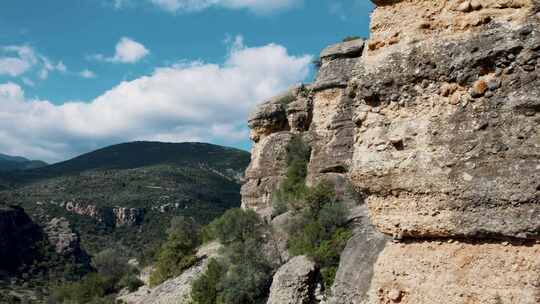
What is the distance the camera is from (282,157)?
28.6m

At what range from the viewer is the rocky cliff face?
13.7 feet

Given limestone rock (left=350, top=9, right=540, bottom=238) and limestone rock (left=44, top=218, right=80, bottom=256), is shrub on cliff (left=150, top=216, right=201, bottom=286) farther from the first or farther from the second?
limestone rock (left=44, top=218, right=80, bottom=256)

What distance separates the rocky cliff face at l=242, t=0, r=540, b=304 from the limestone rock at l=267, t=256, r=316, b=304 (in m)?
11.9

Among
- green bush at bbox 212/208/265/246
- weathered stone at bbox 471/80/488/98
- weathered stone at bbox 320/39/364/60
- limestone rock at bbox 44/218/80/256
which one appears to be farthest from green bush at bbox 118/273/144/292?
weathered stone at bbox 471/80/488/98

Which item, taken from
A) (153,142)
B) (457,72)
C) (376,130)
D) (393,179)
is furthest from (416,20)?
(153,142)

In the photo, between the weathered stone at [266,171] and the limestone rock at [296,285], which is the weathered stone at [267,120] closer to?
the weathered stone at [266,171]

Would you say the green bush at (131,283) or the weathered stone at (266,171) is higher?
the weathered stone at (266,171)

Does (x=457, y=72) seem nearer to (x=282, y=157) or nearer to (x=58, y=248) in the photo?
(x=282, y=157)

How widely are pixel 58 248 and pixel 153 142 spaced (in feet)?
176

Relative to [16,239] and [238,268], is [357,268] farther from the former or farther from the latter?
[16,239]

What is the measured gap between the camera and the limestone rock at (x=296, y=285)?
54.6ft

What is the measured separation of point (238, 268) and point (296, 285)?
4.63 metres

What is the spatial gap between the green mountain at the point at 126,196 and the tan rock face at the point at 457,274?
55193 mm

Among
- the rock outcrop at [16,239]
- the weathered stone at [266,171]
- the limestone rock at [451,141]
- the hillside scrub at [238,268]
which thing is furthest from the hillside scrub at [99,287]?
the limestone rock at [451,141]
